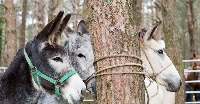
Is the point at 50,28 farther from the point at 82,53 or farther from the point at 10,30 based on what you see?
the point at 10,30

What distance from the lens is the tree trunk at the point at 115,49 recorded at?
11.2 ft

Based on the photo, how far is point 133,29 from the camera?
3.53m

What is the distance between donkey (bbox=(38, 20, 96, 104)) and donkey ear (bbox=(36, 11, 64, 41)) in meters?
1.54

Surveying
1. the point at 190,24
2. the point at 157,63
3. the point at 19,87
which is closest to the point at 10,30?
the point at 157,63

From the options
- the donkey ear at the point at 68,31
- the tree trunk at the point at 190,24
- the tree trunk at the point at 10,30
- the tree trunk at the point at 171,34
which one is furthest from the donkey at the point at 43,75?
the tree trunk at the point at 190,24

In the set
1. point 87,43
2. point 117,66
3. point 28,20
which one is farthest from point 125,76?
point 28,20

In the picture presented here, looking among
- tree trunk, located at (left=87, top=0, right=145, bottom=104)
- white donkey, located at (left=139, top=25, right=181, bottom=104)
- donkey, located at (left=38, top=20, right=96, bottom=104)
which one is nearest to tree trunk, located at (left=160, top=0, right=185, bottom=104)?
white donkey, located at (left=139, top=25, right=181, bottom=104)

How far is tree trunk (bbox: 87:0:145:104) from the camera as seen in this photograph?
3.42m

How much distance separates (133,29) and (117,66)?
38 cm

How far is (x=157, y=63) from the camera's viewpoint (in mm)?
7246

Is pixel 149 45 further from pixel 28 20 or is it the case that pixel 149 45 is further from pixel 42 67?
pixel 28 20

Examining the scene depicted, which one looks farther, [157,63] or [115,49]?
[157,63]

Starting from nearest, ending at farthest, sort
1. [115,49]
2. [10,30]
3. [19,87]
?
[115,49] → [19,87] → [10,30]

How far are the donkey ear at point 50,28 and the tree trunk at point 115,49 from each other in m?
1.03
